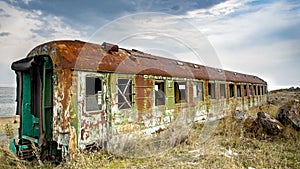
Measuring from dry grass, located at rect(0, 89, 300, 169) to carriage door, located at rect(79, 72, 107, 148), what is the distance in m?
0.34

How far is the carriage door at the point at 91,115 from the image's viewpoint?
582 cm

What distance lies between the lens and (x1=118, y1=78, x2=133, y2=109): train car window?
23.0 ft

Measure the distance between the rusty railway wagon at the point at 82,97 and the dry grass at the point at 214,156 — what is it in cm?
39

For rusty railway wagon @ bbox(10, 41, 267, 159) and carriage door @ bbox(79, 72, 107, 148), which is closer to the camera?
rusty railway wagon @ bbox(10, 41, 267, 159)

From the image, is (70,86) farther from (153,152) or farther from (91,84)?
(153,152)

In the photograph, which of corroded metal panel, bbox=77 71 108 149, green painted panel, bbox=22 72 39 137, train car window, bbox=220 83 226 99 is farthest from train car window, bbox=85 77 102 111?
train car window, bbox=220 83 226 99

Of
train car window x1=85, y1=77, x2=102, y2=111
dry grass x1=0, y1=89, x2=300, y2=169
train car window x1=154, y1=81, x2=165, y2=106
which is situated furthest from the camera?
train car window x1=154, y1=81, x2=165, y2=106

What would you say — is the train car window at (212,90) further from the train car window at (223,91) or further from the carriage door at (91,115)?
the carriage door at (91,115)

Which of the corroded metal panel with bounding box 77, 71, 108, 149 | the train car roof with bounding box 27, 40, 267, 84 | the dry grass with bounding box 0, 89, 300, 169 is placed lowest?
the dry grass with bounding box 0, 89, 300, 169

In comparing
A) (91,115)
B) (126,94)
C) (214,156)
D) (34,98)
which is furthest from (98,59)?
(214,156)

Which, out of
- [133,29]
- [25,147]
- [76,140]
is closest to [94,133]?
[76,140]

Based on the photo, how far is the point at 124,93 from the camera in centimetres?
715

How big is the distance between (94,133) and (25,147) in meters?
1.90

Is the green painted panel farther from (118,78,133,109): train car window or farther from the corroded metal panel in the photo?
(118,78,133,109): train car window
